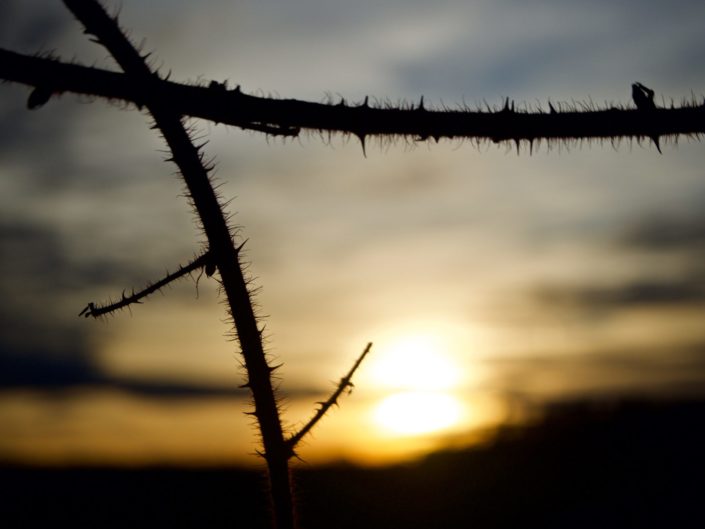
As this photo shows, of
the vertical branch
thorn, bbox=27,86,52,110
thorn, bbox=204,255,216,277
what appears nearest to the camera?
thorn, bbox=27,86,52,110

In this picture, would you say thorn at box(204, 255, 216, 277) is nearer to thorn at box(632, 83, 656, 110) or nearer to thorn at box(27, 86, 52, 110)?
thorn at box(27, 86, 52, 110)

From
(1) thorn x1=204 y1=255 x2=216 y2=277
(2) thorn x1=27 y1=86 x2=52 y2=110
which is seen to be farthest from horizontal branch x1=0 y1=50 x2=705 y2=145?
(1) thorn x1=204 y1=255 x2=216 y2=277

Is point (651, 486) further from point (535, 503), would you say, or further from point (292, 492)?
point (292, 492)

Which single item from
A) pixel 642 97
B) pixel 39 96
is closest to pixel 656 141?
pixel 642 97

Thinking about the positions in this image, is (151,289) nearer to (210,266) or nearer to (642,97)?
(210,266)

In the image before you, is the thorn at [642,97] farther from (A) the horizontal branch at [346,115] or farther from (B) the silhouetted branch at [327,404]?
(B) the silhouetted branch at [327,404]

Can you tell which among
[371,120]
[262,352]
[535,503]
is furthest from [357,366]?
[535,503]
